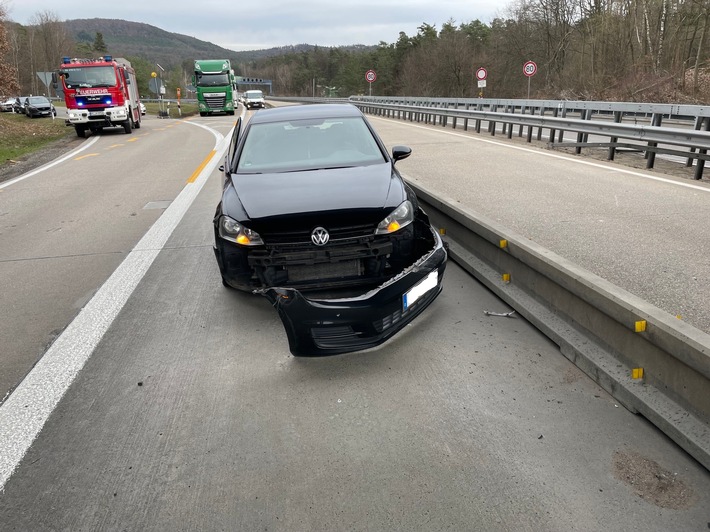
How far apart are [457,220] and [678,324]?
125 inches

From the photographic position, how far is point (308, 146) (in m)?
5.92

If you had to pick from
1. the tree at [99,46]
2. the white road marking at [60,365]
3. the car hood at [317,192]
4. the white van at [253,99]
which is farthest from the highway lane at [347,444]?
the tree at [99,46]

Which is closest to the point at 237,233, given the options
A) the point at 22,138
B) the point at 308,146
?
the point at 308,146

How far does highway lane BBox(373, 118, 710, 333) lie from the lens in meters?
4.90

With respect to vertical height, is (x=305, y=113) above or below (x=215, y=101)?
above

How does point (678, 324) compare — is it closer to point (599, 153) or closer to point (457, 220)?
point (457, 220)

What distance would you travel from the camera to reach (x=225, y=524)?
2.44 m

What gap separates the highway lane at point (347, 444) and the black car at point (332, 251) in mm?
329

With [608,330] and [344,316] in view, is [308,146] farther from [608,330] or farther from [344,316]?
[608,330]

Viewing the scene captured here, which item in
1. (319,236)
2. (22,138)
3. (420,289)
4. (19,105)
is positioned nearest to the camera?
(420,289)

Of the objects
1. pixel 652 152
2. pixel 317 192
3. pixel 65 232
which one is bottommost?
pixel 65 232

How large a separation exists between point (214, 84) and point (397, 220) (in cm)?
3962

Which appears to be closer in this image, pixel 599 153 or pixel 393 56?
pixel 599 153

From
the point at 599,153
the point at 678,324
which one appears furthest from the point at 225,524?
the point at 599,153
